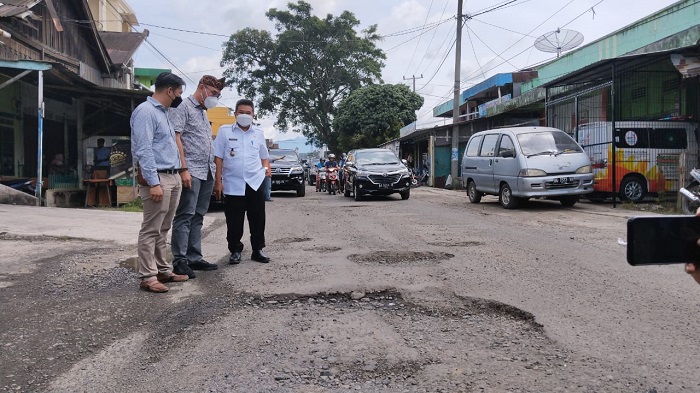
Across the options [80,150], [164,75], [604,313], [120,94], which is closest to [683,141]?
[604,313]

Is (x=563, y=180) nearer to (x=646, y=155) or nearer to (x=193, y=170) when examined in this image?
(x=646, y=155)

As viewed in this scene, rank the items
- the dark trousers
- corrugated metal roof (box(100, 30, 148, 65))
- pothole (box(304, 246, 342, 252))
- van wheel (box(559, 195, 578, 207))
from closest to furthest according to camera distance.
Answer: the dark trousers < pothole (box(304, 246, 342, 252)) < van wheel (box(559, 195, 578, 207)) < corrugated metal roof (box(100, 30, 148, 65))

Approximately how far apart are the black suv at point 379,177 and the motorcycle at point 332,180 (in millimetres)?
3751

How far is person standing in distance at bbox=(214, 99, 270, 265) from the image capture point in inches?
235

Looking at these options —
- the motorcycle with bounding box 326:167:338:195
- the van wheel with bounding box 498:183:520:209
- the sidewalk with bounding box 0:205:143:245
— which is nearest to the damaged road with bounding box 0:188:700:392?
the sidewalk with bounding box 0:205:143:245

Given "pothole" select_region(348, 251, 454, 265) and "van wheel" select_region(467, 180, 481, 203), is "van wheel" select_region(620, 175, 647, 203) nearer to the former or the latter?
"van wheel" select_region(467, 180, 481, 203)

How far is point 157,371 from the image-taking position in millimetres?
3018

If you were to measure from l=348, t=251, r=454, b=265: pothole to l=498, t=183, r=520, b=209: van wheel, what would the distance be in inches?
232

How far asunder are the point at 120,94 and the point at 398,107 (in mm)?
25821

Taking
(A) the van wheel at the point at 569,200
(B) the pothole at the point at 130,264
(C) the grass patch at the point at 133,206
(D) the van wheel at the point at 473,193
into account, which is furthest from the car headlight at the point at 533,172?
(C) the grass patch at the point at 133,206

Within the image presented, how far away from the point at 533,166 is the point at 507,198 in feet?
3.40

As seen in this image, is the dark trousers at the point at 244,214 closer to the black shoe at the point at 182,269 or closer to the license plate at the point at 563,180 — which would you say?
the black shoe at the point at 182,269

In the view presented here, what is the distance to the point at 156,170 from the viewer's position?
4.70m

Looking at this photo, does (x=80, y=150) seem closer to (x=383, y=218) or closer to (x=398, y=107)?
(x=383, y=218)
